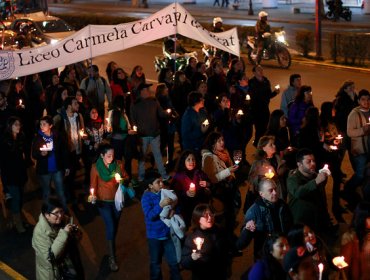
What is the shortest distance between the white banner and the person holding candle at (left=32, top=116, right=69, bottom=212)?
166cm

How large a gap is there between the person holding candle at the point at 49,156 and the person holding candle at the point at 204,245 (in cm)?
316

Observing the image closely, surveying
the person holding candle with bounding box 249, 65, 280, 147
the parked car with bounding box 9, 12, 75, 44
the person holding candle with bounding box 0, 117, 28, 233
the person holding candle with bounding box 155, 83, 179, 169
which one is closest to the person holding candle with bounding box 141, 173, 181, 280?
the person holding candle with bounding box 0, 117, 28, 233

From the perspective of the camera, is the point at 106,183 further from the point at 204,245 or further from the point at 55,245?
the point at 204,245

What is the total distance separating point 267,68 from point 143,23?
9.30 meters

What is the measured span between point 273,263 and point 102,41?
20.7 ft

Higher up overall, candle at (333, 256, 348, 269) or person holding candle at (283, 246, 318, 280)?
person holding candle at (283, 246, 318, 280)

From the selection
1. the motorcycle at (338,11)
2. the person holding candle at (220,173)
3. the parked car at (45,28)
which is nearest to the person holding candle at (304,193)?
the person holding candle at (220,173)

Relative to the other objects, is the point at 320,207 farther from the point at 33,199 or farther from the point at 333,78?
the point at 333,78

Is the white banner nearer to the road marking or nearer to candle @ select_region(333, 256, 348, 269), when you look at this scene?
the road marking

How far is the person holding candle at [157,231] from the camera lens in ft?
23.4

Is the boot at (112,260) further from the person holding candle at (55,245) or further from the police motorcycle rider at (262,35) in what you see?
the police motorcycle rider at (262,35)

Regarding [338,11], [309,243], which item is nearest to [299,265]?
[309,243]

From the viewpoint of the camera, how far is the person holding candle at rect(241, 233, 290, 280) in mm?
5867

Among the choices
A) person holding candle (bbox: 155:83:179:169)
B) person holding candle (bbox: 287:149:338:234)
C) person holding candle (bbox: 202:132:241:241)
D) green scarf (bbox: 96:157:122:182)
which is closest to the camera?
person holding candle (bbox: 287:149:338:234)
